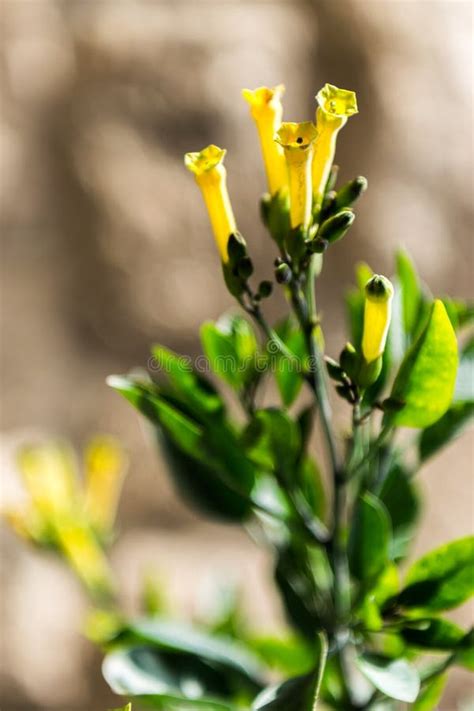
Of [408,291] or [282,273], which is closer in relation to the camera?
[282,273]

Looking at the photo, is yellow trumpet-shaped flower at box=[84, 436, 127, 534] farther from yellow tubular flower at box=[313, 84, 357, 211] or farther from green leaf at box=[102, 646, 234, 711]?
yellow tubular flower at box=[313, 84, 357, 211]

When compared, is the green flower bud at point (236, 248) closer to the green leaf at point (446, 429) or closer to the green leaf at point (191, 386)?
the green leaf at point (191, 386)

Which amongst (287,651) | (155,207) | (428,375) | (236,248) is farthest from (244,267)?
(155,207)

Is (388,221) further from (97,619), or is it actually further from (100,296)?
(97,619)

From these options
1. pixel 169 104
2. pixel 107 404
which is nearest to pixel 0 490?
pixel 107 404

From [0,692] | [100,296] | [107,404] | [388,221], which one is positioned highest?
[388,221]

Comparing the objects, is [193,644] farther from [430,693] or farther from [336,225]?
[336,225]
